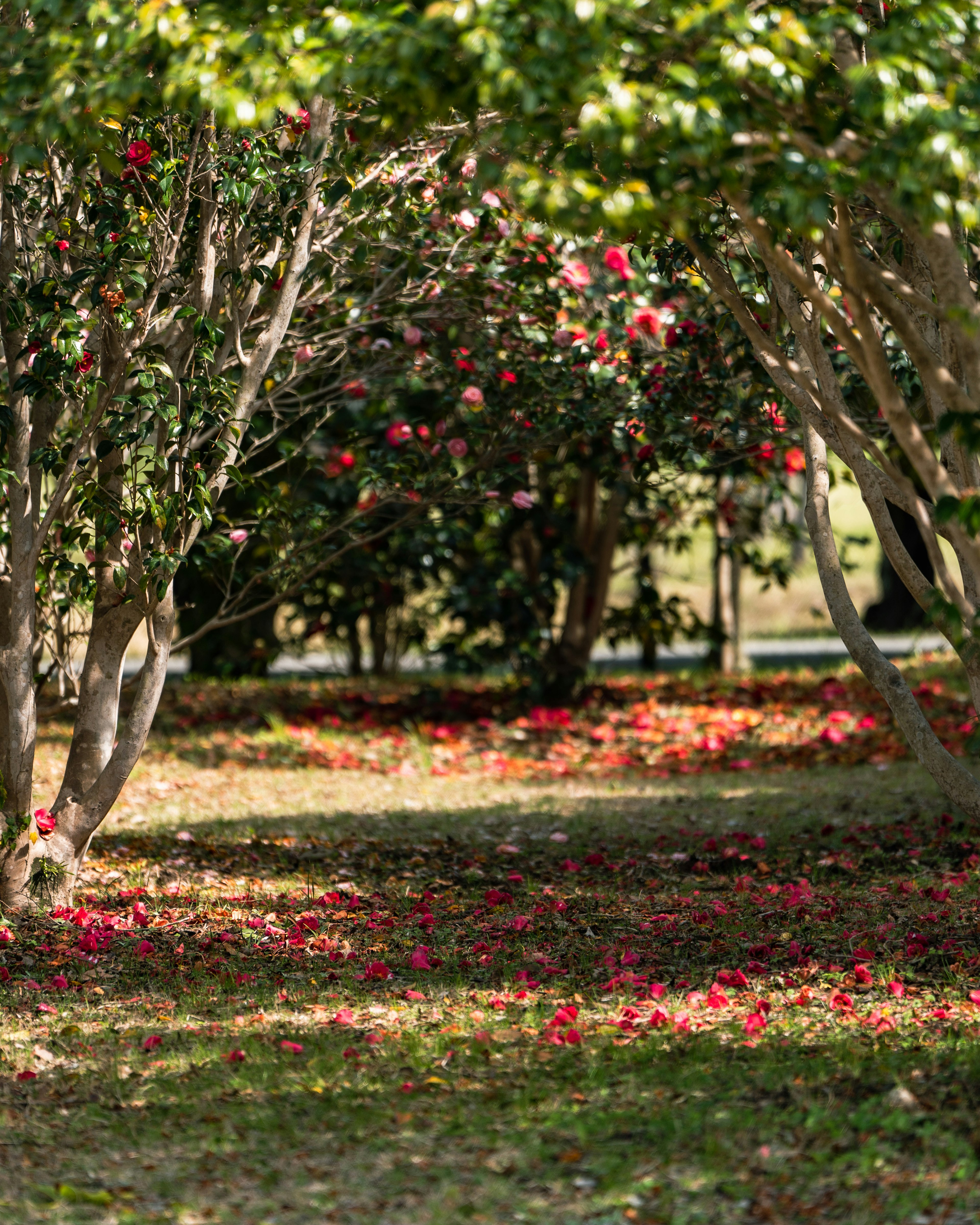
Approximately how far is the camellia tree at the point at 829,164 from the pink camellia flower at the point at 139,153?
1593 mm

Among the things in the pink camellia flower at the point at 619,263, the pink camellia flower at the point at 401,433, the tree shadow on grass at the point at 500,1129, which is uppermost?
the pink camellia flower at the point at 619,263

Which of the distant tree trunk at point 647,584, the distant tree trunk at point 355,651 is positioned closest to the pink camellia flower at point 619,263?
the distant tree trunk at point 647,584

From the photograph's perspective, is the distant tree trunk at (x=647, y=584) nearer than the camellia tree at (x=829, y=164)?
No

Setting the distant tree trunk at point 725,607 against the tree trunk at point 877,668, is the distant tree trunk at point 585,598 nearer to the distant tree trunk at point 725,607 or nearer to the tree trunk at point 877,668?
the distant tree trunk at point 725,607

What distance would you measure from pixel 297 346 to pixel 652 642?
6.40 m

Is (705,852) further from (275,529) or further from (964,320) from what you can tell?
(964,320)

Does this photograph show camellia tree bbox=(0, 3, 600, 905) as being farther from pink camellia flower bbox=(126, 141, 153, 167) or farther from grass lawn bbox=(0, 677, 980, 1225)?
grass lawn bbox=(0, 677, 980, 1225)

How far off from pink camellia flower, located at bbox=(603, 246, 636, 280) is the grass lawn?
10.4ft

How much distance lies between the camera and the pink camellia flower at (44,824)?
5102 millimetres

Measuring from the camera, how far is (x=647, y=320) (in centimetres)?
700

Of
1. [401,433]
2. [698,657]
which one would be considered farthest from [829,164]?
[698,657]

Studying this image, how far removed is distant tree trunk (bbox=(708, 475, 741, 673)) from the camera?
1103 centimetres

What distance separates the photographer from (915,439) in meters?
3.36

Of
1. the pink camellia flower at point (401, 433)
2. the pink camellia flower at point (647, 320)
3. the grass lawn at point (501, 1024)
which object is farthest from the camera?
the pink camellia flower at point (647, 320)
